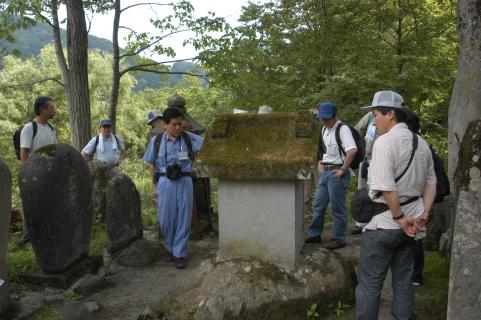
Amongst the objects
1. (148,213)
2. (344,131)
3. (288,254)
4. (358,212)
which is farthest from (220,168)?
(148,213)

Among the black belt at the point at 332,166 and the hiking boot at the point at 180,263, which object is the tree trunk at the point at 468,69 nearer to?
the black belt at the point at 332,166

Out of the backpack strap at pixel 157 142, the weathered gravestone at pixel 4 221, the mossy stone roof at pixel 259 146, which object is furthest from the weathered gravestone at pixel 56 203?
the mossy stone roof at pixel 259 146

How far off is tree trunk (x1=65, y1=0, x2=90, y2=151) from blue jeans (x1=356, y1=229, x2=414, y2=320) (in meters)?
7.47

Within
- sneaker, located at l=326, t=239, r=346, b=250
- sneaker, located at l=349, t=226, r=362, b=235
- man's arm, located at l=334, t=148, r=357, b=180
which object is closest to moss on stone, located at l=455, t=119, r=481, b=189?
man's arm, located at l=334, t=148, r=357, b=180

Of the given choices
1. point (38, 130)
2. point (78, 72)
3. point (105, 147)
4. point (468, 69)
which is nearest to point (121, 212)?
point (38, 130)

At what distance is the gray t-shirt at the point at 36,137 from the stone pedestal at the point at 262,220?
10.8 ft

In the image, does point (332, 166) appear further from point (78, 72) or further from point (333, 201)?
point (78, 72)

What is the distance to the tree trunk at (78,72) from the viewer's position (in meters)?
8.86

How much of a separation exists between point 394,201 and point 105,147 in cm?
616

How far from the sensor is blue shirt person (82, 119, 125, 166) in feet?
25.9

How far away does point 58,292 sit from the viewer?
197 inches

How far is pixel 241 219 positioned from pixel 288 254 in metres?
0.59

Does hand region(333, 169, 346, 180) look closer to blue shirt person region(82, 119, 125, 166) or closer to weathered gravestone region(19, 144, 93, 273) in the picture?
weathered gravestone region(19, 144, 93, 273)

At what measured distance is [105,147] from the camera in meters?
Answer: 8.04
